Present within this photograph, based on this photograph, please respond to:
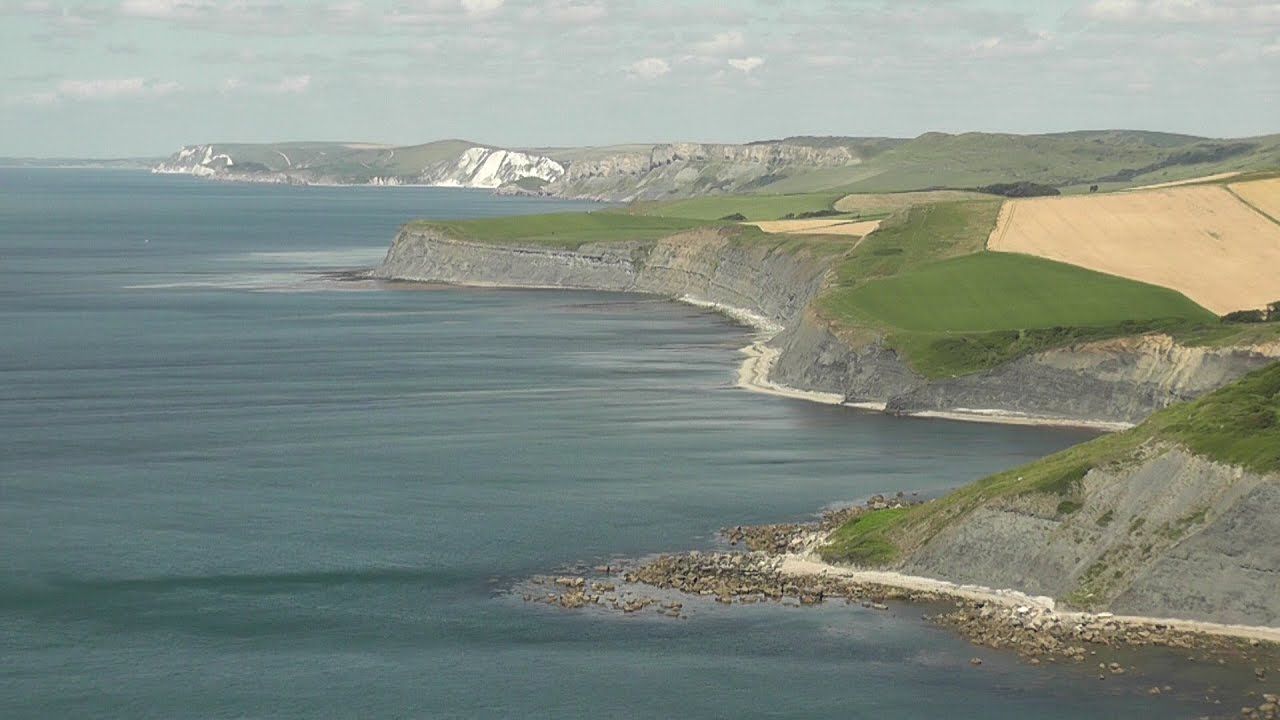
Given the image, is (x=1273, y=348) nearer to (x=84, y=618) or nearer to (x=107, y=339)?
(x=84, y=618)

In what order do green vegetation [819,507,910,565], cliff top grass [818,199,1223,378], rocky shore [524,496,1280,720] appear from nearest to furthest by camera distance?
rocky shore [524,496,1280,720] → green vegetation [819,507,910,565] → cliff top grass [818,199,1223,378]

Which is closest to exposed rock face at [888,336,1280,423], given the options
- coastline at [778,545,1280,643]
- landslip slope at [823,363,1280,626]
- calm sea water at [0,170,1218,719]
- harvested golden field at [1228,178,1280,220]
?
calm sea water at [0,170,1218,719]

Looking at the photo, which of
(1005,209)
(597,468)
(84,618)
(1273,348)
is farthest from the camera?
(1005,209)

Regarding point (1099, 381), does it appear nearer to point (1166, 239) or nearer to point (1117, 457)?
point (1117, 457)

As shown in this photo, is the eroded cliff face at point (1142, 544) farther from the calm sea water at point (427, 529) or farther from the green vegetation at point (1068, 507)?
the calm sea water at point (427, 529)

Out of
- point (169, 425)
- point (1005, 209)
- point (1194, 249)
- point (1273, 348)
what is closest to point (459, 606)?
point (169, 425)

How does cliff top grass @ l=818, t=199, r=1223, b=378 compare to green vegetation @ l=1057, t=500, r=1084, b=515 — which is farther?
cliff top grass @ l=818, t=199, r=1223, b=378

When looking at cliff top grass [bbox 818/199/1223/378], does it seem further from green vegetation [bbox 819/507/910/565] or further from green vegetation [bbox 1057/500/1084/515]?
green vegetation [bbox 1057/500/1084/515]
